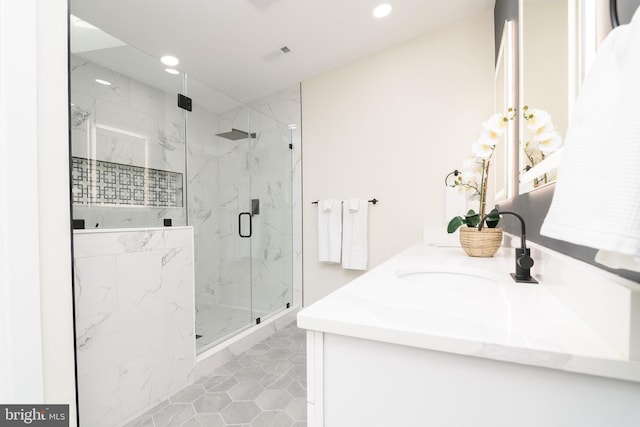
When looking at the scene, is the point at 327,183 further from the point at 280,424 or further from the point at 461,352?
the point at 461,352

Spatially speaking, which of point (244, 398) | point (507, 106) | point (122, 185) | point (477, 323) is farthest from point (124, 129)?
point (507, 106)

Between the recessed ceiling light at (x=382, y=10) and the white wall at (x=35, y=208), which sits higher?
the recessed ceiling light at (x=382, y=10)

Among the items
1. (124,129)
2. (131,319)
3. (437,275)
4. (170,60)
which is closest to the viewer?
(437,275)

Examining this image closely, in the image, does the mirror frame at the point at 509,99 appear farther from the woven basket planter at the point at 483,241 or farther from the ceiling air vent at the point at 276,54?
the ceiling air vent at the point at 276,54

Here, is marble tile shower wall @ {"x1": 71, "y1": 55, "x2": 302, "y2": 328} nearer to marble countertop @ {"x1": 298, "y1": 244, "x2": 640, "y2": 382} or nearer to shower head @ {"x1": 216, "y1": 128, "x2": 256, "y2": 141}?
shower head @ {"x1": 216, "y1": 128, "x2": 256, "y2": 141}

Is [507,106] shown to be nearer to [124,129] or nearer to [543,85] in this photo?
[543,85]

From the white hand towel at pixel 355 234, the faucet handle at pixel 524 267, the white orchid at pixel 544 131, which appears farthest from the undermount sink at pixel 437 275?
the white hand towel at pixel 355 234

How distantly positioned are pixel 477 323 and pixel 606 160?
0.34 m

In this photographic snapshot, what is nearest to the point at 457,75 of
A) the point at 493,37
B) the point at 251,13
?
the point at 493,37

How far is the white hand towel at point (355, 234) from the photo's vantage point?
111 inches

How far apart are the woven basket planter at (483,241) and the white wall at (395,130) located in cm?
122

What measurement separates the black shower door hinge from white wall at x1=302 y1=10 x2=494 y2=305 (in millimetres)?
1320

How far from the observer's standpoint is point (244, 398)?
1.69m

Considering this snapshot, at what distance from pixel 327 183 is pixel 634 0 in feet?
8.32
